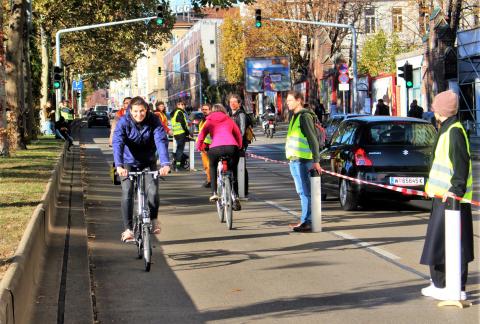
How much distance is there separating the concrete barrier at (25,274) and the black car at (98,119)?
64348mm

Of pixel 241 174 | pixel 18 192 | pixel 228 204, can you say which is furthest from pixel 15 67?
pixel 228 204

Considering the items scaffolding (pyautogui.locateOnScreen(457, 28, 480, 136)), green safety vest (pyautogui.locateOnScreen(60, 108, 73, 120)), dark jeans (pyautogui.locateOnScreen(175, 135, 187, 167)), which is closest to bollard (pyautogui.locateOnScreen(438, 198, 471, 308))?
dark jeans (pyautogui.locateOnScreen(175, 135, 187, 167))

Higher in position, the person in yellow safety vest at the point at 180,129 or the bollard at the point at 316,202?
the person in yellow safety vest at the point at 180,129

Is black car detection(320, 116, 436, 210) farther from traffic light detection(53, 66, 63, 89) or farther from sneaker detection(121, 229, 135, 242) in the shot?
traffic light detection(53, 66, 63, 89)

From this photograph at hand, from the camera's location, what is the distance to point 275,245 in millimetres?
11047

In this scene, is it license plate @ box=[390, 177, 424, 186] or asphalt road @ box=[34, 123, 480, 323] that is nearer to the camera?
asphalt road @ box=[34, 123, 480, 323]

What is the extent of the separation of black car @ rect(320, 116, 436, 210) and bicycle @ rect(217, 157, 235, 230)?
88.7 inches

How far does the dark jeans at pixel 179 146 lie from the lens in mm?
24161

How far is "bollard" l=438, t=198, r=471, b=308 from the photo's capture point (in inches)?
294

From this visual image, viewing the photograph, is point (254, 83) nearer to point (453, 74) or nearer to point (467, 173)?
point (453, 74)

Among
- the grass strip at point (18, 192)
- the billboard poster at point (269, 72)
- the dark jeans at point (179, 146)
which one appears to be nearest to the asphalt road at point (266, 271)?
the grass strip at point (18, 192)

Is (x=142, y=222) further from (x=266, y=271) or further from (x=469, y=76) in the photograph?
(x=469, y=76)

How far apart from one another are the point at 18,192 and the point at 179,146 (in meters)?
10.4

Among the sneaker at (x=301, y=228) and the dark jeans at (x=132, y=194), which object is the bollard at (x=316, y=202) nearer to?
the sneaker at (x=301, y=228)
